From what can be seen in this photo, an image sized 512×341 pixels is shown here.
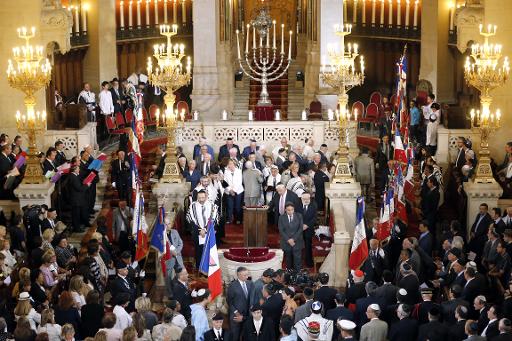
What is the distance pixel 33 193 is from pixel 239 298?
20.7ft

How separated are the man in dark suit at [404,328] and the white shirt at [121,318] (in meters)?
3.68

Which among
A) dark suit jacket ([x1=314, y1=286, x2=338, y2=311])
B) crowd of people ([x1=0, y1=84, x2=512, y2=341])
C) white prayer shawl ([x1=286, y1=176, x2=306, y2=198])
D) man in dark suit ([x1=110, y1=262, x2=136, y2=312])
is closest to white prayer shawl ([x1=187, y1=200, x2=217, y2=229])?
crowd of people ([x1=0, y1=84, x2=512, y2=341])

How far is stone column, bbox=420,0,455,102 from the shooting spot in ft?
115

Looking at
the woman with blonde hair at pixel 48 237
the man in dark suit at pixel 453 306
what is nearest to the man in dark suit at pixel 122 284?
the woman with blonde hair at pixel 48 237

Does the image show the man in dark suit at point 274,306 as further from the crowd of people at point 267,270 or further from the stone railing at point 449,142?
the stone railing at point 449,142

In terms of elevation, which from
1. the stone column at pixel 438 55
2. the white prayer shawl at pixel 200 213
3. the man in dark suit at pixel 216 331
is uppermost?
the stone column at pixel 438 55

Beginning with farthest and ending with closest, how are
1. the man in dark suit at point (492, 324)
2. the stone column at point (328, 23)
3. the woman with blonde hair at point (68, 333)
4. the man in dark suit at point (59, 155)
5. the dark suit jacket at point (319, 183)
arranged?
1. the stone column at point (328, 23)
2. the dark suit jacket at point (319, 183)
3. the man in dark suit at point (59, 155)
4. the man in dark suit at point (492, 324)
5. the woman with blonde hair at point (68, 333)

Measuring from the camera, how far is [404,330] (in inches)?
679

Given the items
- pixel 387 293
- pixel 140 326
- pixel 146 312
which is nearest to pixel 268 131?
pixel 387 293

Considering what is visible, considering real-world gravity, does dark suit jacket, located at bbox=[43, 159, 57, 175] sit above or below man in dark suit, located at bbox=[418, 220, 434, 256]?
above

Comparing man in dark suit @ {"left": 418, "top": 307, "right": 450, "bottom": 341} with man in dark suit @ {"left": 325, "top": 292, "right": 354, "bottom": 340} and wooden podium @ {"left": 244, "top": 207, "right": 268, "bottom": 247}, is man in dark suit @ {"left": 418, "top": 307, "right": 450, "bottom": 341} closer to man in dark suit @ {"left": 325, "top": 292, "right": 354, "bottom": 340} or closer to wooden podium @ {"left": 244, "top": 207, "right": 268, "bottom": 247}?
man in dark suit @ {"left": 325, "top": 292, "right": 354, "bottom": 340}

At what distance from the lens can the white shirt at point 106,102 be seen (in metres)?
31.0

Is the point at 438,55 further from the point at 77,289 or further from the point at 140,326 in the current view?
the point at 140,326

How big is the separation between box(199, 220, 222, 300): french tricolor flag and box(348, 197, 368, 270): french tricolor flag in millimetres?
2763
